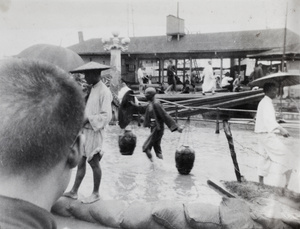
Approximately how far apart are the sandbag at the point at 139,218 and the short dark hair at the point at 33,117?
2.81m

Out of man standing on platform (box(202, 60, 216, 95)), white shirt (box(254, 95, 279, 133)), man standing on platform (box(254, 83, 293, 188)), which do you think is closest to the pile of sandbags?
man standing on platform (box(254, 83, 293, 188))

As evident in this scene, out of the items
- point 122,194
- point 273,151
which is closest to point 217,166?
point 273,151

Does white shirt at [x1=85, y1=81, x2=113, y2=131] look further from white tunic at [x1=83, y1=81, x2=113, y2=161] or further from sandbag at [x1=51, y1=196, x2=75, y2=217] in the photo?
sandbag at [x1=51, y1=196, x2=75, y2=217]

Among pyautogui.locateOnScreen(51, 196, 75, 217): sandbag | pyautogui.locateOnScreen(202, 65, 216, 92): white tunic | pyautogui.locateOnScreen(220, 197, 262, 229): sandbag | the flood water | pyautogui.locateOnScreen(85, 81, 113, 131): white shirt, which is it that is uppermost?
pyautogui.locateOnScreen(85, 81, 113, 131): white shirt

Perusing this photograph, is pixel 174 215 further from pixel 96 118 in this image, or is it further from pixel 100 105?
pixel 100 105

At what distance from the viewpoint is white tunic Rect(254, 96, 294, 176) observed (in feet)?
15.9

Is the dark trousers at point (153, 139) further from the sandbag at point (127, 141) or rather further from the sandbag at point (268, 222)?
the sandbag at point (268, 222)

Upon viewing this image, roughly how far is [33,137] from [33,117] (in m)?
0.05

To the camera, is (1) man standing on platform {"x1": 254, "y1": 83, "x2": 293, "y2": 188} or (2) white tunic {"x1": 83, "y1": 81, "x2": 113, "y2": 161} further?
(1) man standing on platform {"x1": 254, "y1": 83, "x2": 293, "y2": 188}

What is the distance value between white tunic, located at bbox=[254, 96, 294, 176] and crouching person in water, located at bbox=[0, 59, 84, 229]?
4239mm

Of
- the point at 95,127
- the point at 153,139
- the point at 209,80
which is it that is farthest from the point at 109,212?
the point at 209,80

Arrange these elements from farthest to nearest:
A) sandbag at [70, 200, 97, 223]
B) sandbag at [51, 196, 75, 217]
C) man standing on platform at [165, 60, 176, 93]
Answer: man standing on platform at [165, 60, 176, 93], sandbag at [51, 196, 75, 217], sandbag at [70, 200, 97, 223]

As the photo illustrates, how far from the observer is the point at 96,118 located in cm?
416

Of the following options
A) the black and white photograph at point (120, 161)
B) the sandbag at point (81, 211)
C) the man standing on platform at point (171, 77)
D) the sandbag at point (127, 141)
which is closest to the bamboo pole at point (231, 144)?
the black and white photograph at point (120, 161)
